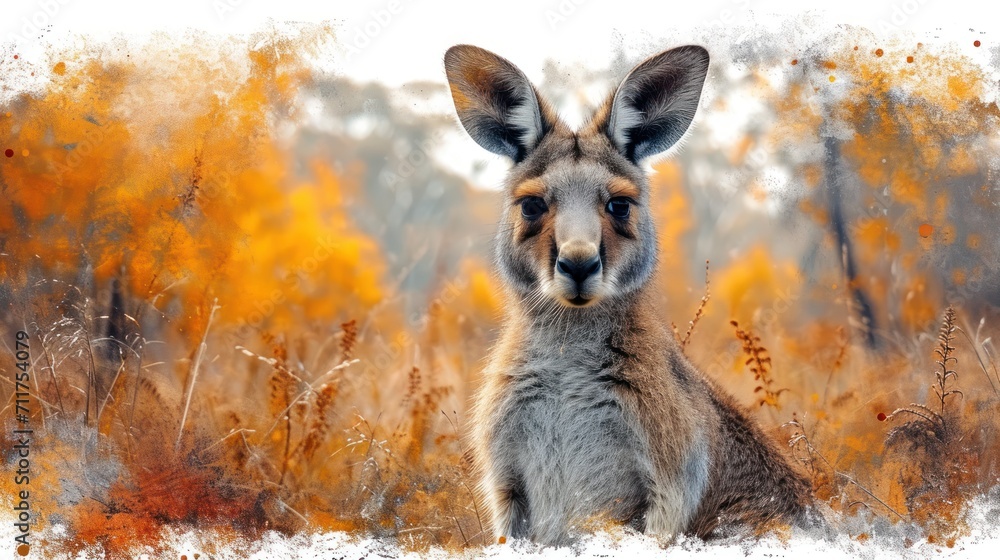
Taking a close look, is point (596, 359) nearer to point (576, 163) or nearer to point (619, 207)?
point (619, 207)

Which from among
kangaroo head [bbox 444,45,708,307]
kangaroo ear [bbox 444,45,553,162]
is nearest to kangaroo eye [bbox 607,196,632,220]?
kangaroo head [bbox 444,45,708,307]

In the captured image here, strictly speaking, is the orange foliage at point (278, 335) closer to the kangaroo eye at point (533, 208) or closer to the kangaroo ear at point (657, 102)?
the kangaroo ear at point (657, 102)

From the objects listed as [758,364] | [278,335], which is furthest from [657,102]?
[278,335]

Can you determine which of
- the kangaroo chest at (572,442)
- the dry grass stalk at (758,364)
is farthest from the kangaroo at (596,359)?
the dry grass stalk at (758,364)

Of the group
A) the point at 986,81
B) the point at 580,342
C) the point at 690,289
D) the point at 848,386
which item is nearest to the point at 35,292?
the point at 580,342

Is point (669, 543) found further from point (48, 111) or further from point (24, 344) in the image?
point (48, 111)

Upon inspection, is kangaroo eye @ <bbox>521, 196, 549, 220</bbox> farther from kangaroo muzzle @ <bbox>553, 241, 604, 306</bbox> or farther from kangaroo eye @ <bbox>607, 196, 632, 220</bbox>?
kangaroo muzzle @ <bbox>553, 241, 604, 306</bbox>

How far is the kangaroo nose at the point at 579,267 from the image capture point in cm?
430

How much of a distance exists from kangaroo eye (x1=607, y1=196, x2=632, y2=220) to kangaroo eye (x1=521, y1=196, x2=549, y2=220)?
333mm

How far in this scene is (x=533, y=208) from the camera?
4.80 meters

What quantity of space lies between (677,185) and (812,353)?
2.60 meters

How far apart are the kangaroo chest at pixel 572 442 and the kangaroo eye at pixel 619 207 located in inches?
28.4

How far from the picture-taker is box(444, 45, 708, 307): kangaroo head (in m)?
4.55

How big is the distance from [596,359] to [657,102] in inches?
59.7
